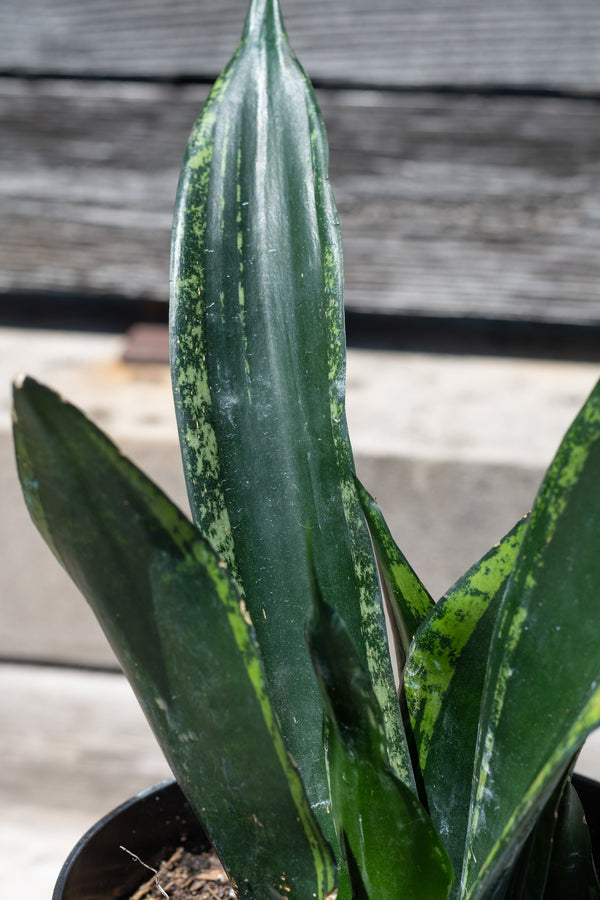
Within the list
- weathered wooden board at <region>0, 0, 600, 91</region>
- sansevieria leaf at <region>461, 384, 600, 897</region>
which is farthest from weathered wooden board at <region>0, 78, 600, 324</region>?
sansevieria leaf at <region>461, 384, 600, 897</region>

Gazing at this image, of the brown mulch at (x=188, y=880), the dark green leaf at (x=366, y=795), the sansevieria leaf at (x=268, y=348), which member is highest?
the sansevieria leaf at (x=268, y=348)

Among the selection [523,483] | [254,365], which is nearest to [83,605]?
[523,483]

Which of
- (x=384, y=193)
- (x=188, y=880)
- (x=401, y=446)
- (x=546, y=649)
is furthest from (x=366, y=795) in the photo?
(x=384, y=193)

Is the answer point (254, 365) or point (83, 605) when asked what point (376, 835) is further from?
point (83, 605)

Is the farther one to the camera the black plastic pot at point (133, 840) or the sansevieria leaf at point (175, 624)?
the black plastic pot at point (133, 840)

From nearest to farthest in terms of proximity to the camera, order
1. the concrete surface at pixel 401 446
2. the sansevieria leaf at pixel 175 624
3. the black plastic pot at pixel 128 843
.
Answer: the sansevieria leaf at pixel 175 624
the black plastic pot at pixel 128 843
the concrete surface at pixel 401 446

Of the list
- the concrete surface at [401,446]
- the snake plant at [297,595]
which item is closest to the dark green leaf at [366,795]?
the snake plant at [297,595]

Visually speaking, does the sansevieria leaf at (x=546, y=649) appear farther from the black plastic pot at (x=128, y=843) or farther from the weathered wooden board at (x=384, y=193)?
the weathered wooden board at (x=384, y=193)
